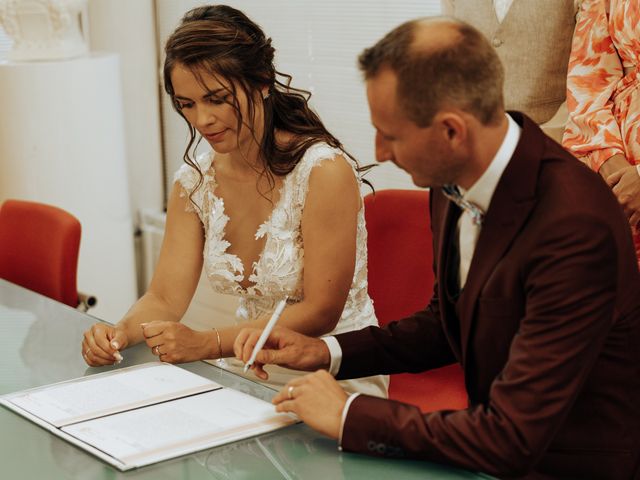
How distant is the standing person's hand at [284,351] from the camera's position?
1.83 m

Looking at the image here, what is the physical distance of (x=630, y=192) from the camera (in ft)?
7.44

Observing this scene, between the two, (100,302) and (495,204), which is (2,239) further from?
(495,204)

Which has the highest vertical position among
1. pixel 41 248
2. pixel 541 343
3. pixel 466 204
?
pixel 466 204

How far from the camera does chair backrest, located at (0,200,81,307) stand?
303cm

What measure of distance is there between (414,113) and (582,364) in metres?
0.46

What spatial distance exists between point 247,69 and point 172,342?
27.6 inches

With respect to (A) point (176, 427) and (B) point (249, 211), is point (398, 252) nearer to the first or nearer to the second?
(B) point (249, 211)

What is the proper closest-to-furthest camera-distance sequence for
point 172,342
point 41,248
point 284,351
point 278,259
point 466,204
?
1. point 466,204
2. point 284,351
3. point 172,342
4. point 278,259
5. point 41,248

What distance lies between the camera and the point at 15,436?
170cm

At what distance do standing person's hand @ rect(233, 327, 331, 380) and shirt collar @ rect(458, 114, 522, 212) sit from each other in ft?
1.58

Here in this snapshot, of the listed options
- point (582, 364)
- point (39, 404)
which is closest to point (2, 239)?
point (39, 404)

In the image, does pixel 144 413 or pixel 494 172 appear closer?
pixel 494 172

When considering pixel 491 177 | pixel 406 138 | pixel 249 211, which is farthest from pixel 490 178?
pixel 249 211

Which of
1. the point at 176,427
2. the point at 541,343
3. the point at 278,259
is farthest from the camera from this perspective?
the point at 278,259
